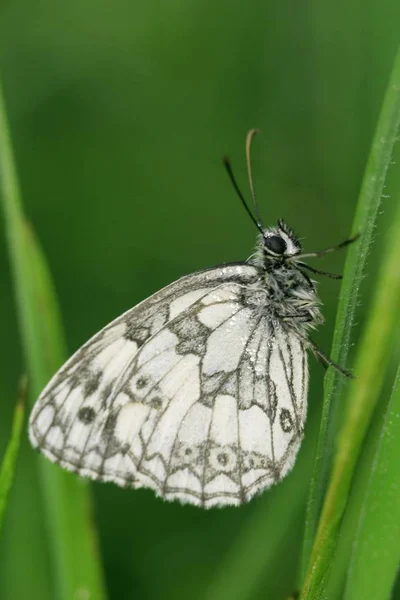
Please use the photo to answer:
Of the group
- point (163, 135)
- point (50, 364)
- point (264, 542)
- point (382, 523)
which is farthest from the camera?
point (163, 135)

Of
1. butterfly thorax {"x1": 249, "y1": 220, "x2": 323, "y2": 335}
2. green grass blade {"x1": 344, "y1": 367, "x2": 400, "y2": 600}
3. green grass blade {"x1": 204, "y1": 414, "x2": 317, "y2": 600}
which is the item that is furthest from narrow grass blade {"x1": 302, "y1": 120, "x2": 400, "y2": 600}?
butterfly thorax {"x1": 249, "y1": 220, "x2": 323, "y2": 335}

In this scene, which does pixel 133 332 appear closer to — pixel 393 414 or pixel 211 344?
pixel 211 344

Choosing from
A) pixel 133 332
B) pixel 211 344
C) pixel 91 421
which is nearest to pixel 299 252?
pixel 211 344

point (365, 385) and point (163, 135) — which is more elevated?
point (163, 135)

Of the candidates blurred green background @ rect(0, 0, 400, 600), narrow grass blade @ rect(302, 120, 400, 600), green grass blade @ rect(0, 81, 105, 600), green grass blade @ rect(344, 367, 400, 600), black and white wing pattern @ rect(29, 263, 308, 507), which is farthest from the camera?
blurred green background @ rect(0, 0, 400, 600)

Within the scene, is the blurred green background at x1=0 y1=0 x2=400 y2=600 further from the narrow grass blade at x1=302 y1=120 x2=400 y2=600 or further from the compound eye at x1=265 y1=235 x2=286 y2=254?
the narrow grass blade at x1=302 y1=120 x2=400 y2=600

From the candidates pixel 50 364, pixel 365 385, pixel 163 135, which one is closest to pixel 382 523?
pixel 365 385

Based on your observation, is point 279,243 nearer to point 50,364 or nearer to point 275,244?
point 275,244
